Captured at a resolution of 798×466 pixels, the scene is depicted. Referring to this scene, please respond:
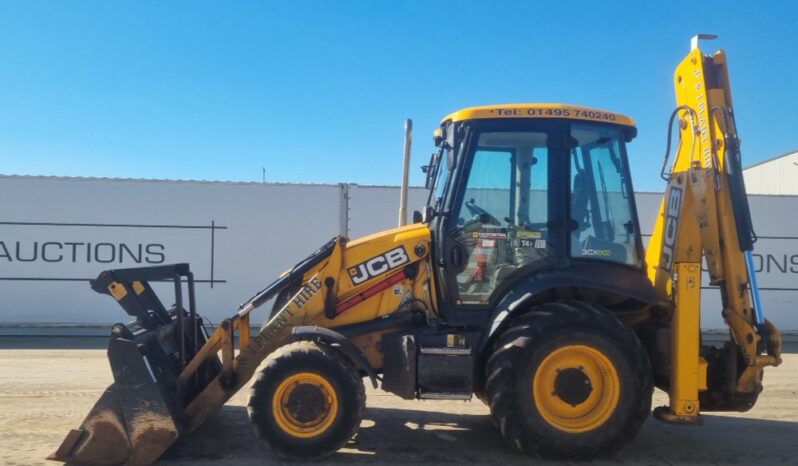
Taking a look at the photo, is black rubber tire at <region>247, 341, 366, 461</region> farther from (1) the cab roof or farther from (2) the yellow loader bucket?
(1) the cab roof

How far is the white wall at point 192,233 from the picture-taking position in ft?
39.8

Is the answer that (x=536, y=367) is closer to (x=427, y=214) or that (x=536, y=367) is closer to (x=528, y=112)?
(x=427, y=214)

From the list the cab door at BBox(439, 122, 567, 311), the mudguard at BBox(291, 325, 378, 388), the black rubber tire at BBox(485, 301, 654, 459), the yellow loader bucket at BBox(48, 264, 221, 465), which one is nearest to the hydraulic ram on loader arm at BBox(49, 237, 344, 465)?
the yellow loader bucket at BBox(48, 264, 221, 465)

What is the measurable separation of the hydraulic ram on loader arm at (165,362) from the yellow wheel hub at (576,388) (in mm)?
1722

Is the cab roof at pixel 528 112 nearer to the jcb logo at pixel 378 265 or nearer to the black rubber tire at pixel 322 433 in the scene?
the jcb logo at pixel 378 265

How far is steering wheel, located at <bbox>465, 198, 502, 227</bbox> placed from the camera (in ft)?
16.7

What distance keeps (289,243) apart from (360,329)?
302 inches

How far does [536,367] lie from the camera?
4754 millimetres

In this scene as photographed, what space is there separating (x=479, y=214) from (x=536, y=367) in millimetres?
1173

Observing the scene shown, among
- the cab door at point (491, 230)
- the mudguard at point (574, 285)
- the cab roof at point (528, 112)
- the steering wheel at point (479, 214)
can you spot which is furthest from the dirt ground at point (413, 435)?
the cab roof at point (528, 112)

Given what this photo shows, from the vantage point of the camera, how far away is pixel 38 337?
12172mm

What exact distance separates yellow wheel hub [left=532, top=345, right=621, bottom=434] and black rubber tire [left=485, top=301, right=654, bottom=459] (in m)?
0.04

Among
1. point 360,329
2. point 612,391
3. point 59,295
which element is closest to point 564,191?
point 612,391

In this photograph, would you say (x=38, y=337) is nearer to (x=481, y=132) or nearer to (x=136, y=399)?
(x=136, y=399)
